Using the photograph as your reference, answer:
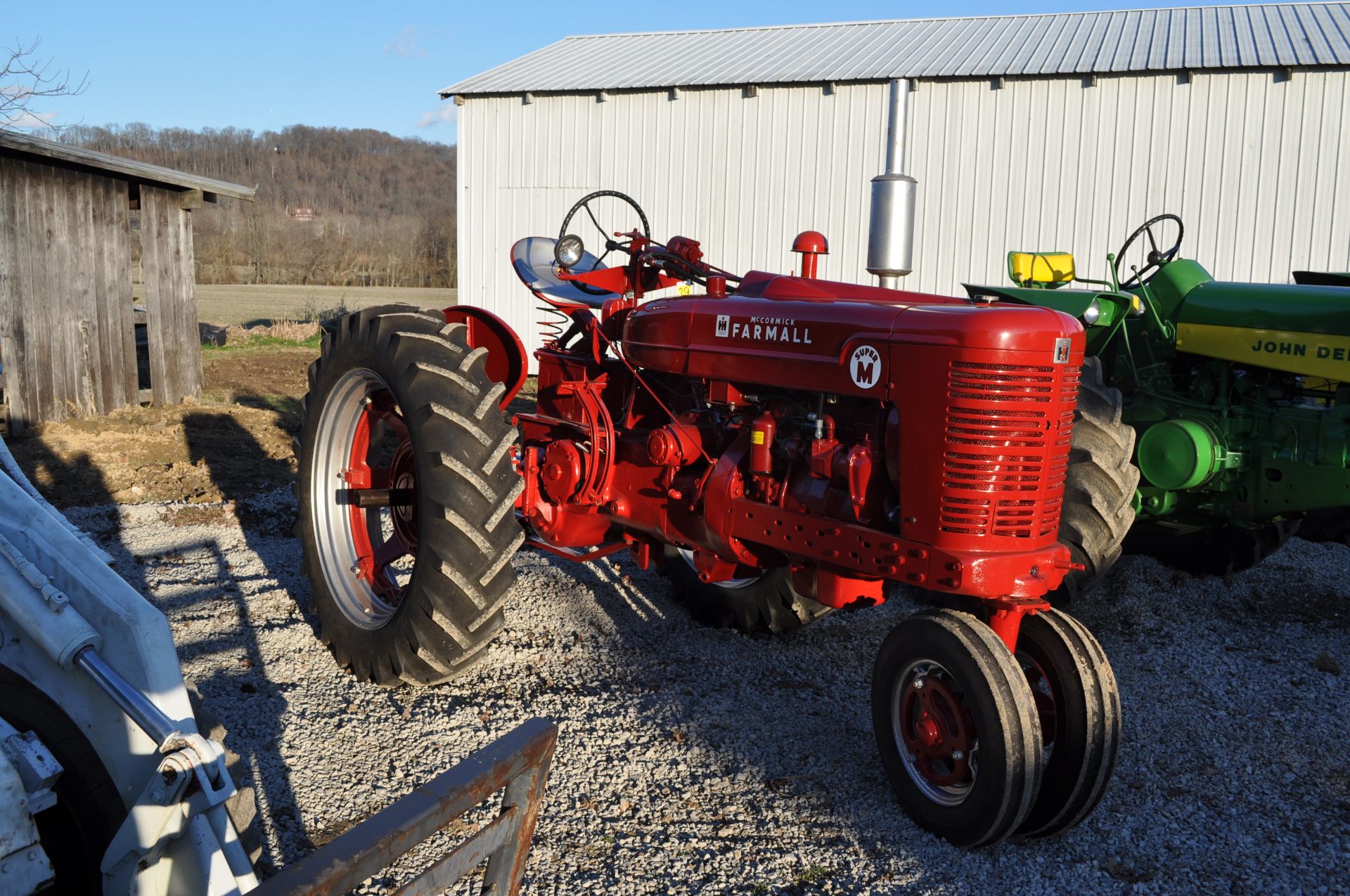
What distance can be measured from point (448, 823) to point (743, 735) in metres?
1.99

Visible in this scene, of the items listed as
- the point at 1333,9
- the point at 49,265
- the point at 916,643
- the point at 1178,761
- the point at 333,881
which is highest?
the point at 1333,9

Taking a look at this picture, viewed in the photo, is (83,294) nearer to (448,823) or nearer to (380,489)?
(380,489)

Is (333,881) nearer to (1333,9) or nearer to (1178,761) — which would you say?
(1178,761)

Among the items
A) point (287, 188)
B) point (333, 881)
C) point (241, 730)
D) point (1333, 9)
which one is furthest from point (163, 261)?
point (287, 188)

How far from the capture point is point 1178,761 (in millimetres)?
3523

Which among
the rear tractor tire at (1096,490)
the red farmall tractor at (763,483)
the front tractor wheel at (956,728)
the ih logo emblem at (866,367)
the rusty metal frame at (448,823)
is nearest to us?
the rusty metal frame at (448,823)

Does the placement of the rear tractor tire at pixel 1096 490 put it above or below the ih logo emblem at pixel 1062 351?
below

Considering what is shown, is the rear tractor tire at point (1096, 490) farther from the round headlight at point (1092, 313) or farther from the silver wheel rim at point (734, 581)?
the silver wheel rim at point (734, 581)

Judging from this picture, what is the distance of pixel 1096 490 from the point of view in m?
4.09

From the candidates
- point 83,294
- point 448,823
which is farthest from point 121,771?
point 83,294

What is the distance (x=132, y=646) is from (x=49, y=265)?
27.4 feet

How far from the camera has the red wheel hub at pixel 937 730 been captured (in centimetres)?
288

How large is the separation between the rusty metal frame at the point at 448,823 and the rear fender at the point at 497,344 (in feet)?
9.06

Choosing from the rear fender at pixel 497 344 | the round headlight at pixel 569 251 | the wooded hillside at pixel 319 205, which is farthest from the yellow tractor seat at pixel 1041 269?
the wooded hillside at pixel 319 205
